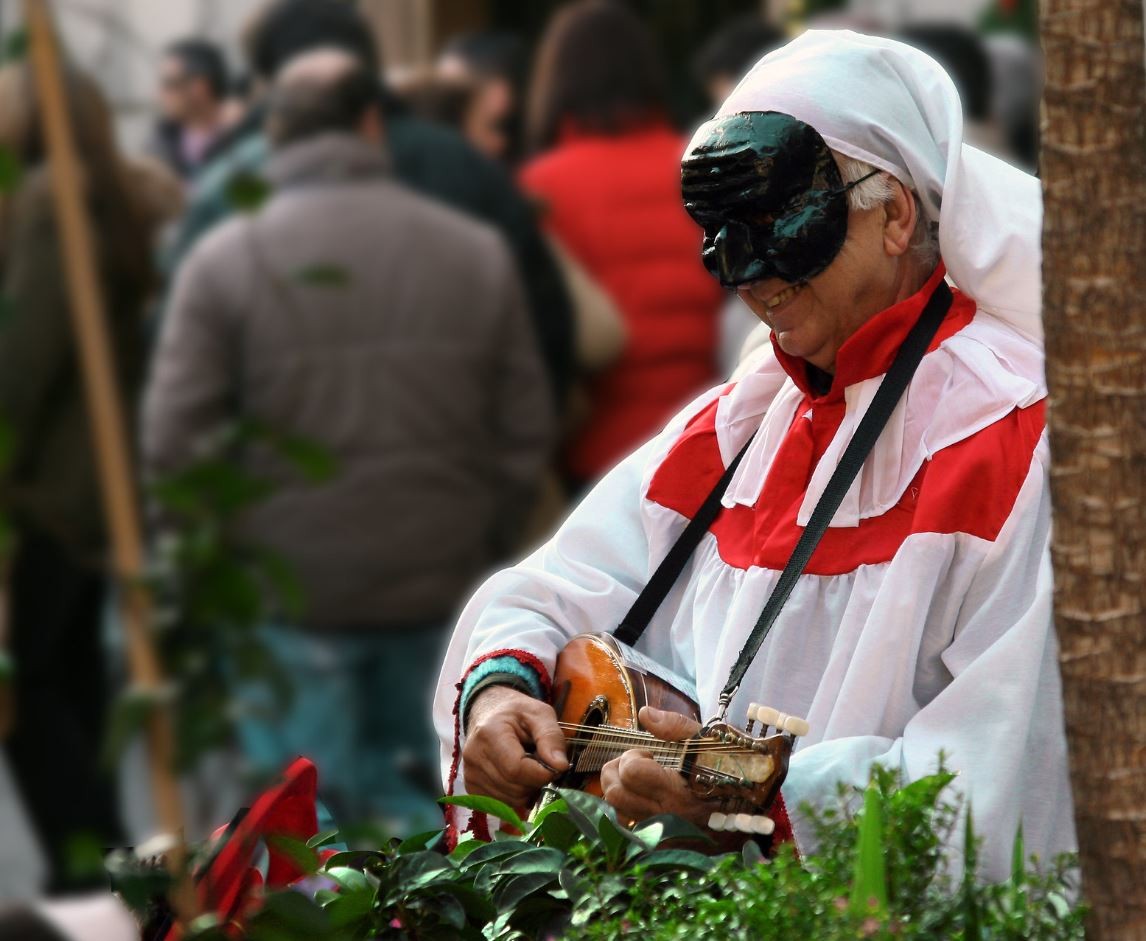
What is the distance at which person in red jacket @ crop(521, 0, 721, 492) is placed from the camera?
6.16 meters

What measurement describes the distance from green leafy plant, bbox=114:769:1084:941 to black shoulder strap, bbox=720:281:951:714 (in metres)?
0.32

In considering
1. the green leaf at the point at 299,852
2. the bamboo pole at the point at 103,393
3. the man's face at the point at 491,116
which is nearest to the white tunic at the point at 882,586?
the green leaf at the point at 299,852

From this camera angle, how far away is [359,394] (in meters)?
5.31

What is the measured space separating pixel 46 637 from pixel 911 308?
3.21 metres

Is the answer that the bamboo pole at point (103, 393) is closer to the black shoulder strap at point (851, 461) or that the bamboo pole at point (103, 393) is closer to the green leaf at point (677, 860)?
the green leaf at point (677, 860)

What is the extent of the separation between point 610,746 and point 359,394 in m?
2.53

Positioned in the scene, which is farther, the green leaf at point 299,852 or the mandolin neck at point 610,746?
the mandolin neck at point 610,746

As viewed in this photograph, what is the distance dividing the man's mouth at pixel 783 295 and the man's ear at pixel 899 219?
0.13 metres

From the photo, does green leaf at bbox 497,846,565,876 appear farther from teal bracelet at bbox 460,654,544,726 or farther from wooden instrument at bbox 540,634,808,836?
teal bracelet at bbox 460,654,544,726

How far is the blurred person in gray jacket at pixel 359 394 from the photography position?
521 centimetres

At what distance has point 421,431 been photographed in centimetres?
546

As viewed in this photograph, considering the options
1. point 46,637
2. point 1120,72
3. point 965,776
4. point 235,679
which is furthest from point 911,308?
point 46,637

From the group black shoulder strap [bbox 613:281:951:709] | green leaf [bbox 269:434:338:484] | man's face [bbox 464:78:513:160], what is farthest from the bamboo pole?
man's face [bbox 464:78:513:160]

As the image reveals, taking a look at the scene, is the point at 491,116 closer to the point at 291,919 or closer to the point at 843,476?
the point at 843,476
